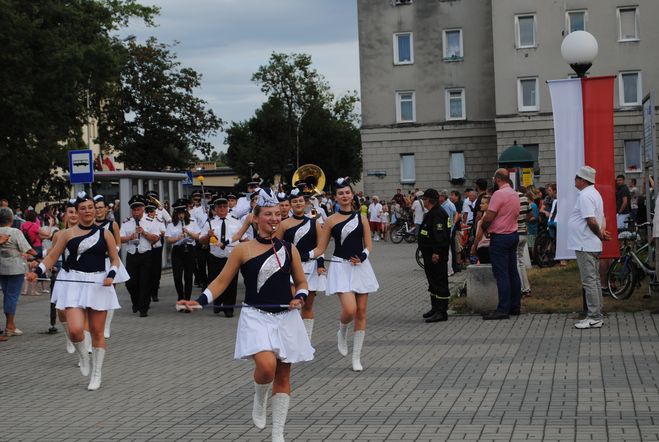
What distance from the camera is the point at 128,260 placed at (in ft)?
63.4

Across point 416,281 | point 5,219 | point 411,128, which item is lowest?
point 416,281

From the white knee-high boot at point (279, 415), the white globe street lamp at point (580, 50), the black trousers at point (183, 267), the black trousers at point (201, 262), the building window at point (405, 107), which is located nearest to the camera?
the white knee-high boot at point (279, 415)

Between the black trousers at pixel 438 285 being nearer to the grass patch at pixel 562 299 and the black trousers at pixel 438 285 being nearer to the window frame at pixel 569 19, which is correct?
the grass patch at pixel 562 299

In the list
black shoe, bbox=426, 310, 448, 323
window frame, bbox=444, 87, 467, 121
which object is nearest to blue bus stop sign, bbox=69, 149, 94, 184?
black shoe, bbox=426, 310, 448, 323

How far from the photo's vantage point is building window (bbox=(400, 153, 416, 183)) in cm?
6272

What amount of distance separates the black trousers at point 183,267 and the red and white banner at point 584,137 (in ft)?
25.4

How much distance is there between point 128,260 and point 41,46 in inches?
887

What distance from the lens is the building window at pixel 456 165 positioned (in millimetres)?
62062

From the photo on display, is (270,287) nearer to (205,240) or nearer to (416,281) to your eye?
(205,240)

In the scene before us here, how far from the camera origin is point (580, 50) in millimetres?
16312

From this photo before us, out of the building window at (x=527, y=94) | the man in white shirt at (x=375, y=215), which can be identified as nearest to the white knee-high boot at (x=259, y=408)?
the man in white shirt at (x=375, y=215)

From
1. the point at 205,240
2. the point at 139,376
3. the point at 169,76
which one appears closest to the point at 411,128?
the point at 169,76

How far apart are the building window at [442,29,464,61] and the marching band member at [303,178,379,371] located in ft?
166

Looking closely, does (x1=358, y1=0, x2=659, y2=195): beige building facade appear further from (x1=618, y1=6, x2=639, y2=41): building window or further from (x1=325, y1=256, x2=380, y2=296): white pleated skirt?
(x1=325, y1=256, x2=380, y2=296): white pleated skirt
